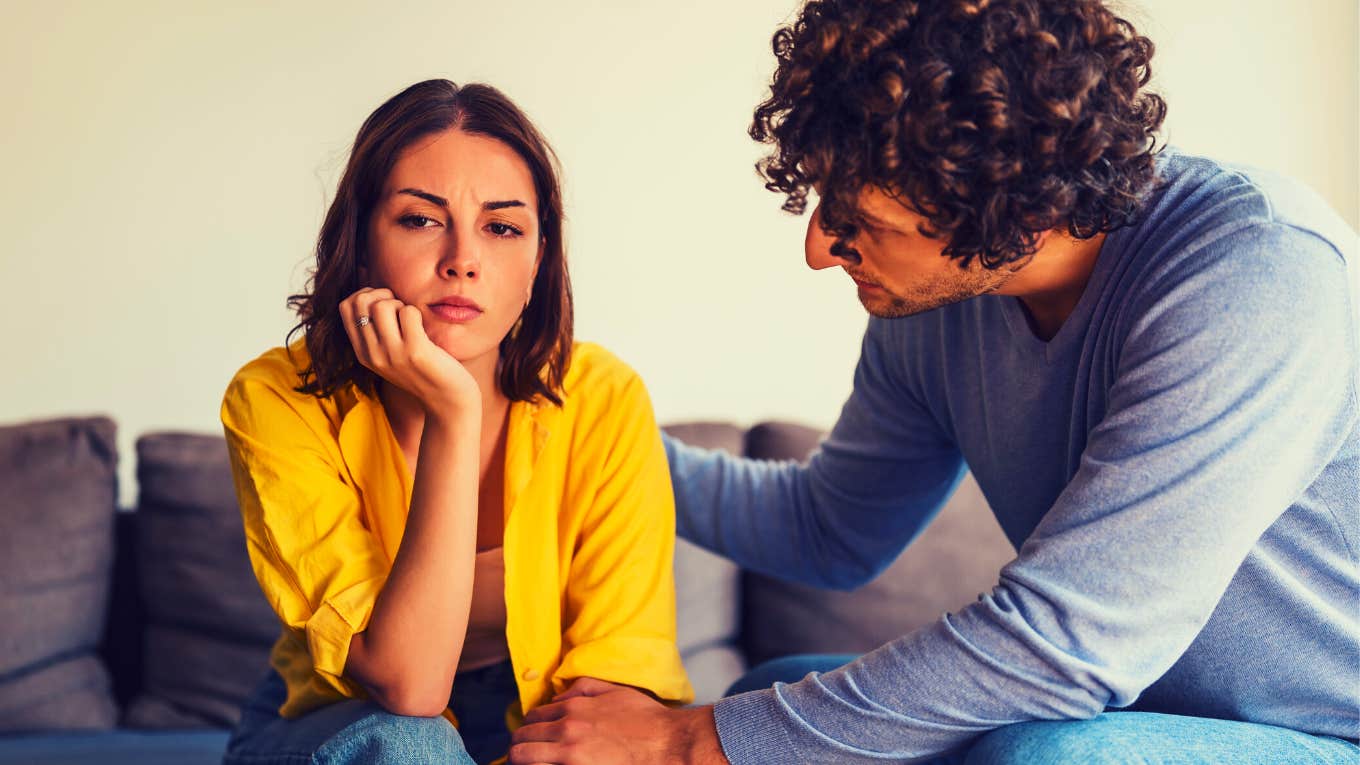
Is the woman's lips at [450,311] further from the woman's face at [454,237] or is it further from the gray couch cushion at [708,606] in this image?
the gray couch cushion at [708,606]

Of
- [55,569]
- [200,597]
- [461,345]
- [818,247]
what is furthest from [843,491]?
[55,569]

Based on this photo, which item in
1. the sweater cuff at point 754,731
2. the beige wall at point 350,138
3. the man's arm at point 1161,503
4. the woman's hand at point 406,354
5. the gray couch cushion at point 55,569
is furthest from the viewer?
the beige wall at point 350,138

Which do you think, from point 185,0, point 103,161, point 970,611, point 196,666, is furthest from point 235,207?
point 970,611

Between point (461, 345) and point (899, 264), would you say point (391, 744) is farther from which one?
point (899, 264)

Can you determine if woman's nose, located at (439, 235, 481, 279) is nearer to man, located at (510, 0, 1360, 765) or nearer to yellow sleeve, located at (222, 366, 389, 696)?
yellow sleeve, located at (222, 366, 389, 696)

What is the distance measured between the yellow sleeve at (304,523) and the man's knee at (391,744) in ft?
0.26

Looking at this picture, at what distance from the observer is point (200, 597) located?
212 centimetres

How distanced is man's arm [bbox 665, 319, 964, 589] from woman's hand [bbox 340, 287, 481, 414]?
21.8 inches

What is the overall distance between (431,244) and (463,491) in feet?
1.01

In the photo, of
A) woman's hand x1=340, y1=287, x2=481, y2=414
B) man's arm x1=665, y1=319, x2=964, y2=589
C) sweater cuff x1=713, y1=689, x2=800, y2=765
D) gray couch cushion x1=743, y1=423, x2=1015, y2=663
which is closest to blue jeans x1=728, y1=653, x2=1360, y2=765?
sweater cuff x1=713, y1=689, x2=800, y2=765

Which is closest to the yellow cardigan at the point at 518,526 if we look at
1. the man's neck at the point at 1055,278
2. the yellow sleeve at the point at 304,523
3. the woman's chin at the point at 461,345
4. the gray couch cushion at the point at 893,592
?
the yellow sleeve at the point at 304,523

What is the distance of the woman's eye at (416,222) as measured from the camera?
1332 millimetres

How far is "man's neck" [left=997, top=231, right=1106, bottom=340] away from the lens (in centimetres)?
124

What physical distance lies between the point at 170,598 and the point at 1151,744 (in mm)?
1792
